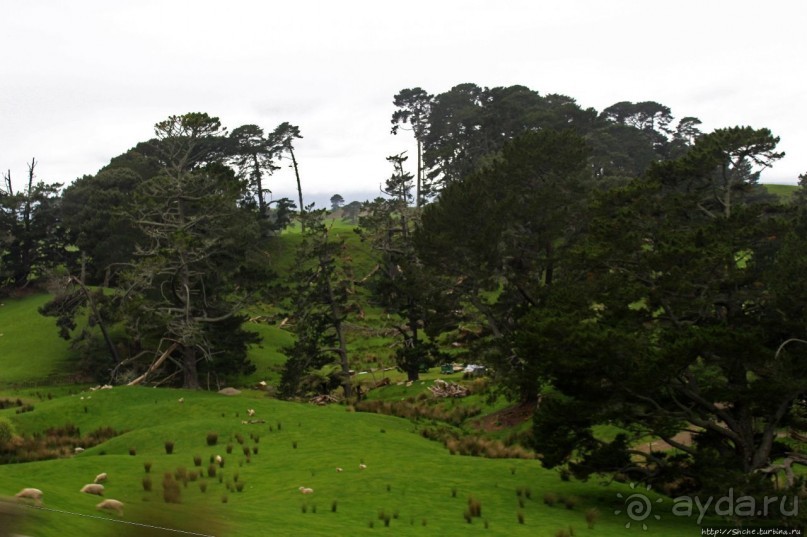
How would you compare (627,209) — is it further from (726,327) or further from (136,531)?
(136,531)

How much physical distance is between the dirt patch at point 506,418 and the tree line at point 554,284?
0.96 m

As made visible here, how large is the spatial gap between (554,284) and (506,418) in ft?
32.4

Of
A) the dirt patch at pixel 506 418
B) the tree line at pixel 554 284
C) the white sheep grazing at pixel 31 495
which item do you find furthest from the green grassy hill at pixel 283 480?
the dirt patch at pixel 506 418

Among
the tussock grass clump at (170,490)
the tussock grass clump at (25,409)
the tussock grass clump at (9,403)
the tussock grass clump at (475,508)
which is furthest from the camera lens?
the tussock grass clump at (9,403)

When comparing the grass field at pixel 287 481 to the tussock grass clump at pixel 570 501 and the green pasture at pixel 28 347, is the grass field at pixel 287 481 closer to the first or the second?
the tussock grass clump at pixel 570 501

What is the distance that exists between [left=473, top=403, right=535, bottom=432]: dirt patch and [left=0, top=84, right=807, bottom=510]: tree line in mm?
963

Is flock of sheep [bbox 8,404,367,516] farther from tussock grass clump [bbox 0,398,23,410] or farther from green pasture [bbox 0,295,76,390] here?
green pasture [bbox 0,295,76,390]

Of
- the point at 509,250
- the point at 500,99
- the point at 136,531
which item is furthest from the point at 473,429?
the point at 500,99

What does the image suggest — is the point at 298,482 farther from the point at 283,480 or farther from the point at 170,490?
the point at 170,490

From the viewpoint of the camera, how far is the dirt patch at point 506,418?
36.1m

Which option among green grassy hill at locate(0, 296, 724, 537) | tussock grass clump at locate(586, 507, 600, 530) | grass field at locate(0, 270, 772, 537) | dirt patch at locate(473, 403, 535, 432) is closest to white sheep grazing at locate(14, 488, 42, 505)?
green grassy hill at locate(0, 296, 724, 537)

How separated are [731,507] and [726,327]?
4.74 m

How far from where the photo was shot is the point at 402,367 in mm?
46125

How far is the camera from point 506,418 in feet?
121
